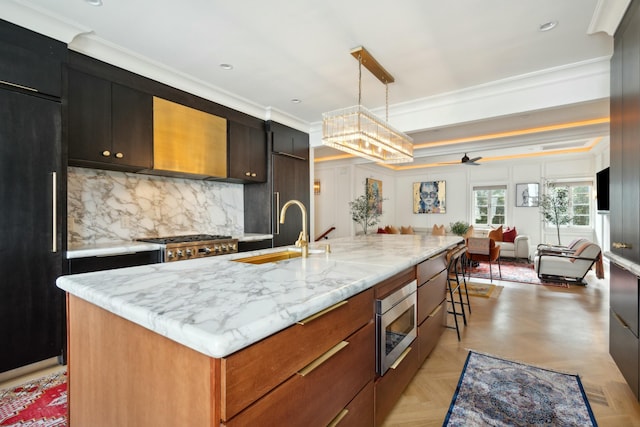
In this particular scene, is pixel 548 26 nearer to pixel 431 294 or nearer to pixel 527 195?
pixel 431 294

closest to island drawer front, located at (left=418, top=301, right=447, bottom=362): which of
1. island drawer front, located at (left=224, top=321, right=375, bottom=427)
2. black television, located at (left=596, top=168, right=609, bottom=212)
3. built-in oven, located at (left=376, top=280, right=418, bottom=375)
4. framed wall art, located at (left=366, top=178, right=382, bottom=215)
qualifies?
built-in oven, located at (left=376, top=280, right=418, bottom=375)

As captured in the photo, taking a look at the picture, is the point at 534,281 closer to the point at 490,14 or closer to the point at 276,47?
the point at 490,14

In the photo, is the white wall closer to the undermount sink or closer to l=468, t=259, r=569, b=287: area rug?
l=468, t=259, r=569, b=287: area rug

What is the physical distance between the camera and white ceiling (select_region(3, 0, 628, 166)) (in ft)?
7.11

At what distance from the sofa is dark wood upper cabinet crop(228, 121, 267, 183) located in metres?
5.94

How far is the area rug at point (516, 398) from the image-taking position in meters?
1.76

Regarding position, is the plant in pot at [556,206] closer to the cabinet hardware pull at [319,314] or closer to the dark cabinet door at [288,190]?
the dark cabinet door at [288,190]

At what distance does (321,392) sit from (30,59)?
2931 mm

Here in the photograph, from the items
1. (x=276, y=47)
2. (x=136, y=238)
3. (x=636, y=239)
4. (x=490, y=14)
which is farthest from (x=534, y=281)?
(x=136, y=238)

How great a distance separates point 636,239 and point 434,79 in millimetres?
2230

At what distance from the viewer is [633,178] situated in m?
1.89

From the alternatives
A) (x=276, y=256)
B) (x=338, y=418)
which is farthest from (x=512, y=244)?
(x=338, y=418)

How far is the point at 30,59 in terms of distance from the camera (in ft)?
7.25

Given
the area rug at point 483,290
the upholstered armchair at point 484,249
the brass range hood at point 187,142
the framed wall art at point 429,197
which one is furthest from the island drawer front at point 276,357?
the framed wall art at point 429,197
